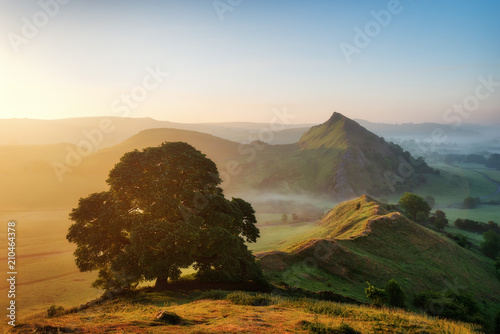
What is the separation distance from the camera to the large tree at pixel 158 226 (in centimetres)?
2492

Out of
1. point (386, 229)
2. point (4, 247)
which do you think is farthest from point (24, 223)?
point (386, 229)

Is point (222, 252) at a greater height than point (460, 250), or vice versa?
point (222, 252)

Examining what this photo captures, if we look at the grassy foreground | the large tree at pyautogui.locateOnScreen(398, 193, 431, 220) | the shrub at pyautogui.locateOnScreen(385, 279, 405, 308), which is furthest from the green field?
the large tree at pyautogui.locateOnScreen(398, 193, 431, 220)

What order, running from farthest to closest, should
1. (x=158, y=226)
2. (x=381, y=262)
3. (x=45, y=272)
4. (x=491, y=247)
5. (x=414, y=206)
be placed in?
(x=414, y=206)
(x=491, y=247)
(x=45, y=272)
(x=381, y=262)
(x=158, y=226)

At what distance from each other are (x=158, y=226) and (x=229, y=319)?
469 inches

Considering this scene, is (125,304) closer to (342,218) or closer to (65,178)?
(342,218)

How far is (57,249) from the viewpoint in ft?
226

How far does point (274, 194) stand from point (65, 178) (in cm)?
13636

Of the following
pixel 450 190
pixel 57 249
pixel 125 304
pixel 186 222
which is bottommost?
pixel 450 190

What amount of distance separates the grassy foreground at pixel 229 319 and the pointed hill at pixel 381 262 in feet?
53.3

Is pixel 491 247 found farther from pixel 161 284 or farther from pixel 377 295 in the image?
pixel 161 284

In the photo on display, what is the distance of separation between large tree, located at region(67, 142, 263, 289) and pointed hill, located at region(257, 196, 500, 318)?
13390 millimetres

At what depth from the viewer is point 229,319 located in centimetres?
1689

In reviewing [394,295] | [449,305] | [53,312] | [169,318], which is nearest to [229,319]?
[169,318]
